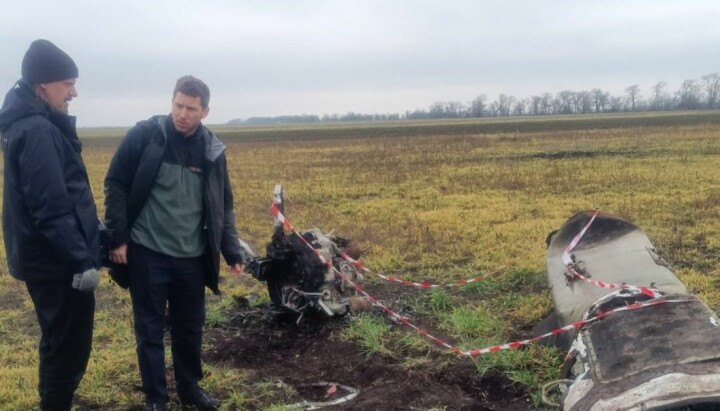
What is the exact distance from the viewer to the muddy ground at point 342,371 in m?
4.63

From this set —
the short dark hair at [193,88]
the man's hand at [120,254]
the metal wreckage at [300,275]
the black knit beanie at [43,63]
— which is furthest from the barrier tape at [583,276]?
the black knit beanie at [43,63]

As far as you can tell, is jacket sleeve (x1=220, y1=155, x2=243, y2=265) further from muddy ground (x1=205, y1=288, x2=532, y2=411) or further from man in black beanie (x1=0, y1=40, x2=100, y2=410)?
muddy ground (x1=205, y1=288, x2=532, y2=411)

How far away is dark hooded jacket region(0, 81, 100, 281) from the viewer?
3.52 m

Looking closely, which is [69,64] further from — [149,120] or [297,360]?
[297,360]

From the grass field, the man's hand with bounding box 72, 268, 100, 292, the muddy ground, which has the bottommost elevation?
the muddy ground

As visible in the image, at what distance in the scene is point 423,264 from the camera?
880 cm

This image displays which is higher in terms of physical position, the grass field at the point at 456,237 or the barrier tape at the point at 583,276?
the barrier tape at the point at 583,276

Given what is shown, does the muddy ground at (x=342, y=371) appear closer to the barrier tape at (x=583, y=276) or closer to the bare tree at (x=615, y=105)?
the barrier tape at (x=583, y=276)

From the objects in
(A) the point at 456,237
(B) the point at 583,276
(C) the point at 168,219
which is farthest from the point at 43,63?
(A) the point at 456,237

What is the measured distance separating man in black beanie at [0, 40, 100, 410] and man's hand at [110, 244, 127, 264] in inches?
9.5

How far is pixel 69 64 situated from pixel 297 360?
9.86 ft

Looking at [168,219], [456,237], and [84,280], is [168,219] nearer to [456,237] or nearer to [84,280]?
[84,280]

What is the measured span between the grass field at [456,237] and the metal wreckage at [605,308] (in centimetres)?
50

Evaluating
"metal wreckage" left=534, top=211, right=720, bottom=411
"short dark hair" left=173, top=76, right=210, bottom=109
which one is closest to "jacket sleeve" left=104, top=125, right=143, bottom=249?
"short dark hair" left=173, top=76, right=210, bottom=109
